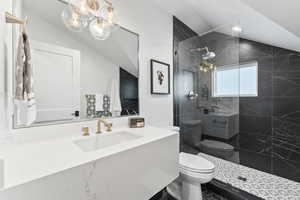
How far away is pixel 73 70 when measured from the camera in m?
1.25

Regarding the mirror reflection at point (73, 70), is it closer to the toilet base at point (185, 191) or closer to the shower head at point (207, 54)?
the toilet base at point (185, 191)

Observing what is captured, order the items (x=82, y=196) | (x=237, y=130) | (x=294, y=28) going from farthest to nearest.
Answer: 1. (x=237, y=130)
2. (x=294, y=28)
3. (x=82, y=196)

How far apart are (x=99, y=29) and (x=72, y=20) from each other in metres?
0.24

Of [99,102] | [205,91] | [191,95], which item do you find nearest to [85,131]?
[99,102]

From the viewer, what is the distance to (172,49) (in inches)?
86.9

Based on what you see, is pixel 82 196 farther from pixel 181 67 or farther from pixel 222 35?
pixel 222 35

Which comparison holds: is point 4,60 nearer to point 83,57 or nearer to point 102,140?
point 83,57

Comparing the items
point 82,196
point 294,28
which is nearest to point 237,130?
point 294,28

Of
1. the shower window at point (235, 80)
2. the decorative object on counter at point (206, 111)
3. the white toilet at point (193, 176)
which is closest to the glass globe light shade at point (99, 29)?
the white toilet at point (193, 176)

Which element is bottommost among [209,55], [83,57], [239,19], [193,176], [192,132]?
[193,176]

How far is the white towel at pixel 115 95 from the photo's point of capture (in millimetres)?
1509

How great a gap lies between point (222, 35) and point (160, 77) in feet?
4.10

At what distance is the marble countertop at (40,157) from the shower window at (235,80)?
1.83m

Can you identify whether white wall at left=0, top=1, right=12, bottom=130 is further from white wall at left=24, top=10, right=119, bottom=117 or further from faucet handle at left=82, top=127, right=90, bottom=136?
faucet handle at left=82, top=127, right=90, bottom=136
